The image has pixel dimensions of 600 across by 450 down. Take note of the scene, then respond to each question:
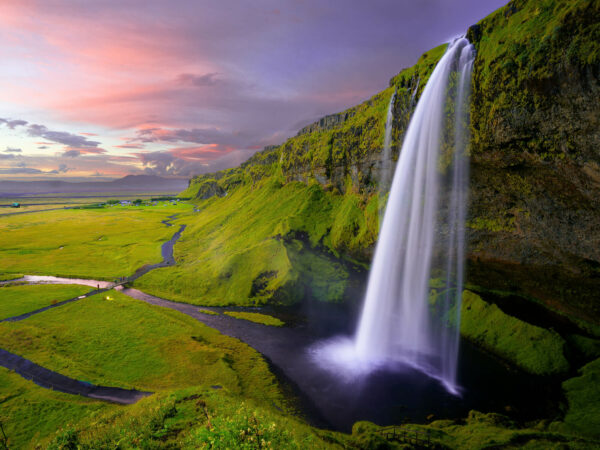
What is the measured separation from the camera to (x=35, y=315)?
4616 cm

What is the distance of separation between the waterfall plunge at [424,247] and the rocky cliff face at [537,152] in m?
1.98

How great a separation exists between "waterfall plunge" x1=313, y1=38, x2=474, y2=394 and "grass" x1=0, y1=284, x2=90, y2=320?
5376 cm

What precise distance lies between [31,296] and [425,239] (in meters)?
76.5

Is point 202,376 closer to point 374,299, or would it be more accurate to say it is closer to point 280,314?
point 280,314

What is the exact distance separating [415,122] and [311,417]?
38.5 metres

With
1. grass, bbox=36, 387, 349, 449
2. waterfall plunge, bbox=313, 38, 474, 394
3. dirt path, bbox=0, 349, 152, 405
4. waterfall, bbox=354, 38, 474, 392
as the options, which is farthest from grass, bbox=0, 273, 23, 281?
waterfall, bbox=354, 38, 474, 392

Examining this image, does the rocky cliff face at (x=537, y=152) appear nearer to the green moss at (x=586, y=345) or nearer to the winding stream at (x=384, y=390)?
the green moss at (x=586, y=345)

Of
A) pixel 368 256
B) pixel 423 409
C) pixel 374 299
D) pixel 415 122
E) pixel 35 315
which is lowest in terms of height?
pixel 35 315

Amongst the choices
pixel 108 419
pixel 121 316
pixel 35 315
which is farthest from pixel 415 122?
pixel 35 315

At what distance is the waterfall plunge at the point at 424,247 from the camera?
1288 inches

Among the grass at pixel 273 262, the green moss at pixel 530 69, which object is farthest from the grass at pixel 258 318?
the green moss at pixel 530 69

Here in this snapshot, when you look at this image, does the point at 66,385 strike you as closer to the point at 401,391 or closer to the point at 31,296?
the point at 401,391

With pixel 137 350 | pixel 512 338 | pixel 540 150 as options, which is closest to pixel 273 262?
pixel 137 350

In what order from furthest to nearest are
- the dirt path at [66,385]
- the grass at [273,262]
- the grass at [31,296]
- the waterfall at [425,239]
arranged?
1. the grass at [273,262]
2. the grass at [31,296]
3. the waterfall at [425,239]
4. the dirt path at [66,385]
